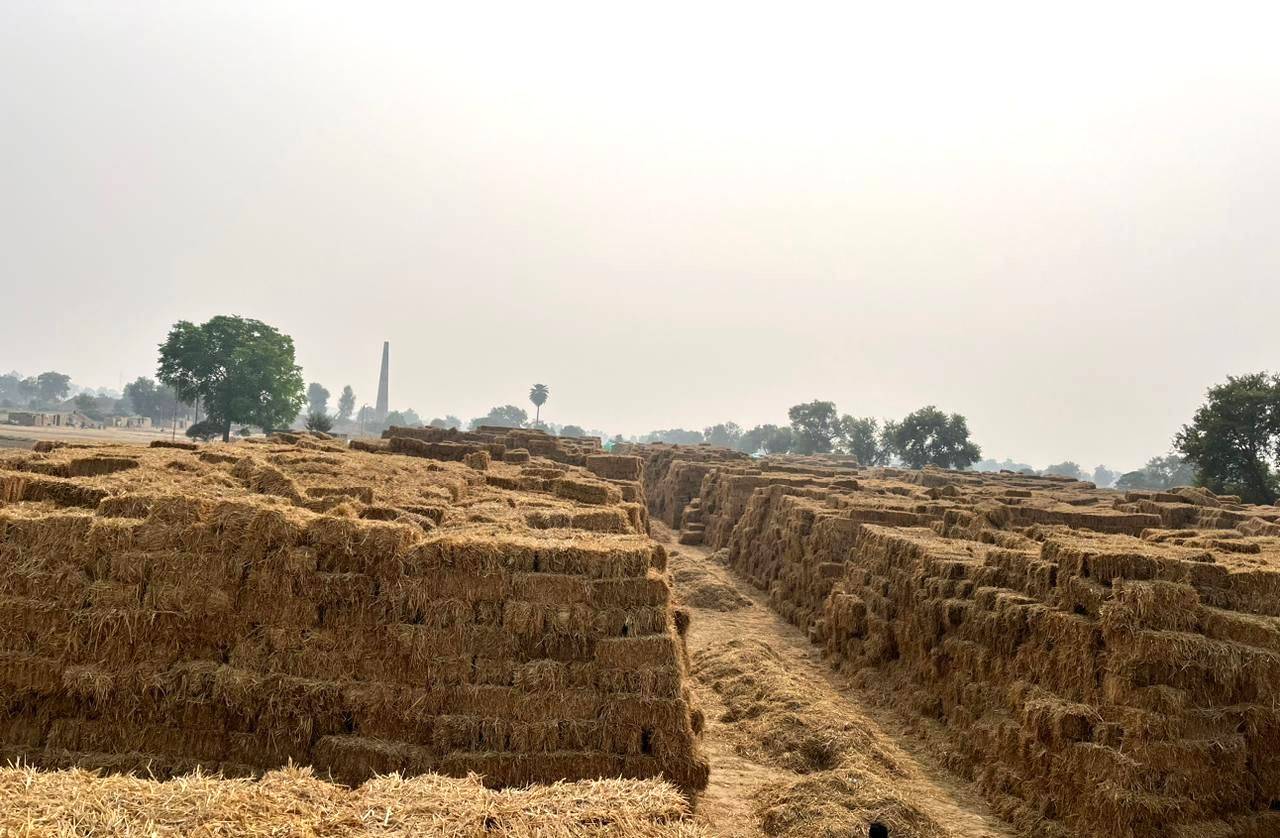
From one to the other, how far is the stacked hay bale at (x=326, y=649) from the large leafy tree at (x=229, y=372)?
282ft

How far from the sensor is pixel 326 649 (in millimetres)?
11695

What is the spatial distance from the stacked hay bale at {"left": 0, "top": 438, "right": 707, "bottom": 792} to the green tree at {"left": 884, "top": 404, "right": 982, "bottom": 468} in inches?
4865

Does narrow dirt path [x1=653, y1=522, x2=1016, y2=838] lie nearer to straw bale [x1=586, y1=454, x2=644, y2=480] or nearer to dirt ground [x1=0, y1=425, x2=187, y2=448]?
straw bale [x1=586, y1=454, x2=644, y2=480]

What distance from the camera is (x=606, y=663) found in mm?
11852

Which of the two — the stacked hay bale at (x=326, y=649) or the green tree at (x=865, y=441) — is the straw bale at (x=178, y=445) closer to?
the stacked hay bale at (x=326, y=649)

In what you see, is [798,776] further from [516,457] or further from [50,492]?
[516,457]

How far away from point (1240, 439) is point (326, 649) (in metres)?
76.6

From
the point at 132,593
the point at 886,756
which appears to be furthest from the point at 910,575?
the point at 132,593

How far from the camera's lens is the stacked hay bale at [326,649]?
11.3 metres

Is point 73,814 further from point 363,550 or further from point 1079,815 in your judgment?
point 1079,815

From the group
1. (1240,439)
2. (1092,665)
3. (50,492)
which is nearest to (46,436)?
(50,492)

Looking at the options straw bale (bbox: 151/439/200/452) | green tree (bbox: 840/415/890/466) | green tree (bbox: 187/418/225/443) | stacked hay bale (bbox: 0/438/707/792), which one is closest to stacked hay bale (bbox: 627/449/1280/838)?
stacked hay bale (bbox: 0/438/707/792)

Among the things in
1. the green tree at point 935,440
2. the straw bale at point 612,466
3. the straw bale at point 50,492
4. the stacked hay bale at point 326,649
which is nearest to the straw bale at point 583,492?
the stacked hay bale at point 326,649

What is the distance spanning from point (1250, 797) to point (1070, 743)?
8.71 feet
